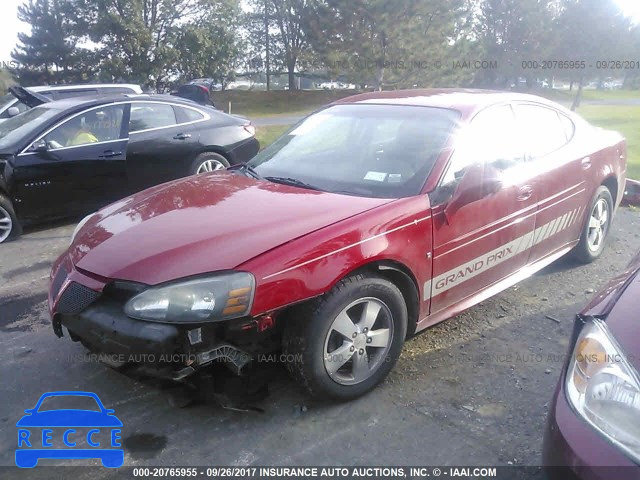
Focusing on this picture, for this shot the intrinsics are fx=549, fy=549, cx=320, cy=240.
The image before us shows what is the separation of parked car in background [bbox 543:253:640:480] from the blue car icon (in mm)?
1962

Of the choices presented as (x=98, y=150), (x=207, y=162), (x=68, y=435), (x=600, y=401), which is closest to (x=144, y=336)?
(x=68, y=435)

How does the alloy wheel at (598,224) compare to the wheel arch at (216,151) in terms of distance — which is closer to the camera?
the alloy wheel at (598,224)

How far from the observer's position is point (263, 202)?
320 centimetres

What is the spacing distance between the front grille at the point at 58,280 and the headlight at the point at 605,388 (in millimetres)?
2510

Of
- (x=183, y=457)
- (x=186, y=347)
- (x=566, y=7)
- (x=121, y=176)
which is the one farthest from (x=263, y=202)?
(x=566, y=7)

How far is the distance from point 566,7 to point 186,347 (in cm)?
3483

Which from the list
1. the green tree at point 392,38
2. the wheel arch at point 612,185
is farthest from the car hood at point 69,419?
the green tree at point 392,38

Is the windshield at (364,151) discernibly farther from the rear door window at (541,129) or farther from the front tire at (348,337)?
the rear door window at (541,129)

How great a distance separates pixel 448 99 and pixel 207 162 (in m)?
4.07

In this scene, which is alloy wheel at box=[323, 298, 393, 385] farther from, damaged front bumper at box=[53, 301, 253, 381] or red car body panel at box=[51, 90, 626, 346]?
damaged front bumper at box=[53, 301, 253, 381]

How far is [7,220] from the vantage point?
596 centimetres

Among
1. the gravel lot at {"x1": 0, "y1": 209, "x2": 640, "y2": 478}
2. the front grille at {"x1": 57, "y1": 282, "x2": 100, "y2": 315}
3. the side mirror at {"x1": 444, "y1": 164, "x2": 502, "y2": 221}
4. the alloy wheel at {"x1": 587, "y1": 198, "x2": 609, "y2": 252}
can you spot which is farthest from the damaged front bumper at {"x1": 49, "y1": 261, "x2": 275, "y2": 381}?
the alloy wheel at {"x1": 587, "y1": 198, "x2": 609, "y2": 252}

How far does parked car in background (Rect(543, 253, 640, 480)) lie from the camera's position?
1.66m

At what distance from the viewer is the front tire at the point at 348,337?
2.75 metres
